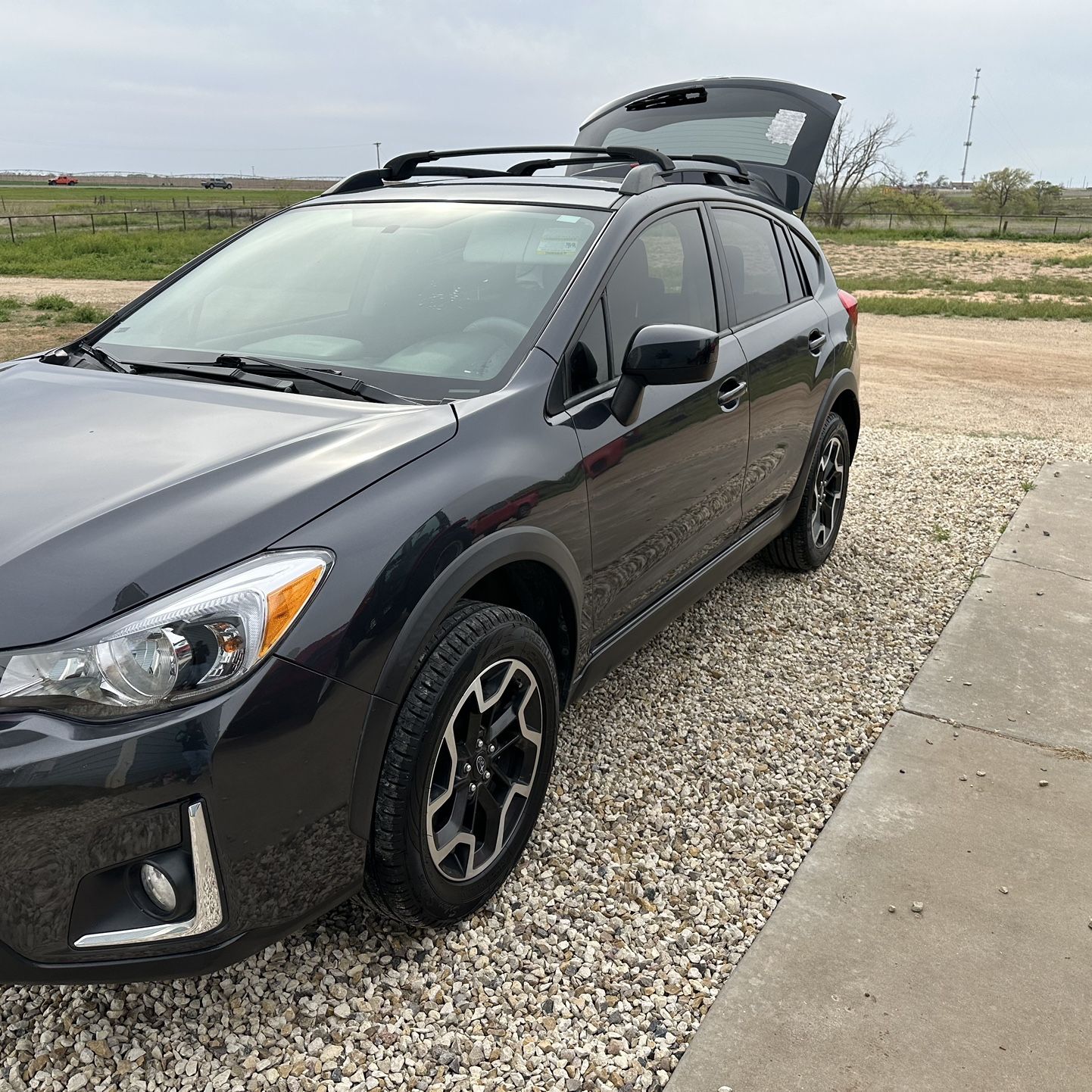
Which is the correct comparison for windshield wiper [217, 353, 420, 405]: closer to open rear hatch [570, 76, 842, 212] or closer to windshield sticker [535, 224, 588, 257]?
windshield sticker [535, 224, 588, 257]

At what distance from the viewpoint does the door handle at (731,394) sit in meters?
3.46

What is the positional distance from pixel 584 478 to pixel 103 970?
1571 mm

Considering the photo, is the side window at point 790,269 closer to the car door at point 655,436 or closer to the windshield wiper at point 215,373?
the car door at point 655,436

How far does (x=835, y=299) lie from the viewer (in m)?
4.90

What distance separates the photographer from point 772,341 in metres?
3.96

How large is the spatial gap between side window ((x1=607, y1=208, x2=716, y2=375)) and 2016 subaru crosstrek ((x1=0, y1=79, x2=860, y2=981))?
0.04 ft

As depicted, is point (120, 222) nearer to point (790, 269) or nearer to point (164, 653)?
point (790, 269)

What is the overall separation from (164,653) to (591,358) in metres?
1.53

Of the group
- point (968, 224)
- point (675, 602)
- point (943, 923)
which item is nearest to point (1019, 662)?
point (675, 602)

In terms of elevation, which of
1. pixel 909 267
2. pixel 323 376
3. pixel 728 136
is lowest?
pixel 909 267

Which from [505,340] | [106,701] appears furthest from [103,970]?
[505,340]

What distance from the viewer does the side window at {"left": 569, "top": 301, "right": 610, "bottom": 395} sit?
2.78 m

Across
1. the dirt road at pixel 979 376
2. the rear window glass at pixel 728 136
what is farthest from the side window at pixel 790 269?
the dirt road at pixel 979 376

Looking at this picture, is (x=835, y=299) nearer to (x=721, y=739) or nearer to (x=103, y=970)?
(x=721, y=739)
